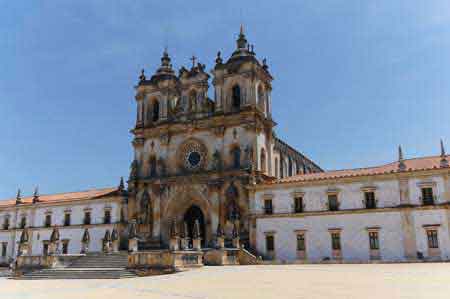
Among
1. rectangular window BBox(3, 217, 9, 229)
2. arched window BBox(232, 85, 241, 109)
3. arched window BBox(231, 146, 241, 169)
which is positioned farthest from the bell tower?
rectangular window BBox(3, 217, 9, 229)

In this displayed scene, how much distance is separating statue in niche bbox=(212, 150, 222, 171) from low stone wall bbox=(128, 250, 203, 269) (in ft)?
47.0

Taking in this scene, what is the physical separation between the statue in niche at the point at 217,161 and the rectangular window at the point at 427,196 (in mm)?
17871

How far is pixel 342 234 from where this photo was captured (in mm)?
36156

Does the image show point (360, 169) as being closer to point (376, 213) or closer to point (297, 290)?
point (376, 213)

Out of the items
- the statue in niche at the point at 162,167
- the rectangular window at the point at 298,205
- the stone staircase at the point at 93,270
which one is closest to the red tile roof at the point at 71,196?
the statue in niche at the point at 162,167

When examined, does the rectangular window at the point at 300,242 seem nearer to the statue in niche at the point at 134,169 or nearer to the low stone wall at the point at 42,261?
the low stone wall at the point at 42,261

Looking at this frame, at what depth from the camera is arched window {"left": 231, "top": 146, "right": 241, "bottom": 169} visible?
141 feet

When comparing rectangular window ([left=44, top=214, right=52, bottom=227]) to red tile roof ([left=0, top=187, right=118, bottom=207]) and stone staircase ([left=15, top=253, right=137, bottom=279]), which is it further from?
stone staircase ([left=15, top=253, right=137, bottom=279])

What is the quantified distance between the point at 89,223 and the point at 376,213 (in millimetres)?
30572

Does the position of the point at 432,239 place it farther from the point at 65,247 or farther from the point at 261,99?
the point at 65,247

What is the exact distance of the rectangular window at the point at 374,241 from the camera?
35.0 m

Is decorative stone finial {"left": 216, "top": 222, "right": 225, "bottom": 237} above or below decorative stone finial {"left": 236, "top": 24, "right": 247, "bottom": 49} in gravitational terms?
below

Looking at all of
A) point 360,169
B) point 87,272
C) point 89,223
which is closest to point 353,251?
point 360,169

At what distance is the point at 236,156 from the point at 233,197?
419cm
